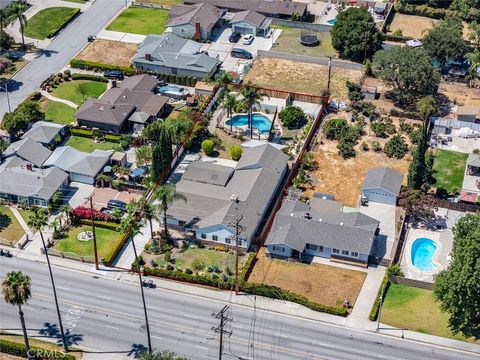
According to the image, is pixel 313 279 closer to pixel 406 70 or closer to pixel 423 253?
pixel 423 253

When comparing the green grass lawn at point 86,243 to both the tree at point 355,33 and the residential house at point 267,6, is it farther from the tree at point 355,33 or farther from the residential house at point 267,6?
the residential house at point 267,6

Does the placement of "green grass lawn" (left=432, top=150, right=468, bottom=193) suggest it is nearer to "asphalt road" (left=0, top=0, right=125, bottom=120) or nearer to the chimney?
the chimney

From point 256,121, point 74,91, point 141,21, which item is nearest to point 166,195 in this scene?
point 256,121

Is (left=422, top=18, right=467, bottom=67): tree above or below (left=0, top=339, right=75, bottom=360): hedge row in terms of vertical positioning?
above

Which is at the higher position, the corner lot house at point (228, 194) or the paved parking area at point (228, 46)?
the corner lot house at point (228, 194)

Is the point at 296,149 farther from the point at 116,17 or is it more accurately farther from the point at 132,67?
the point at 116,17

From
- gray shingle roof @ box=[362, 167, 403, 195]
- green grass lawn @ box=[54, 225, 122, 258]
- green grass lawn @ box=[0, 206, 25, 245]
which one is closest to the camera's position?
green grass lawn @ box=[54, 225, 122, 258]

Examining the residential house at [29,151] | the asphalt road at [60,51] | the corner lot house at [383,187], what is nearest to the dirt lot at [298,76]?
the corner lot house at [383,187]

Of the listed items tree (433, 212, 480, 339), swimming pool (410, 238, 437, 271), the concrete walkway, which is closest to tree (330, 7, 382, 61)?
the concrete walkway
